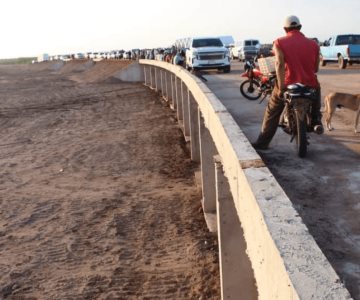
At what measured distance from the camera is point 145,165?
39.3ft

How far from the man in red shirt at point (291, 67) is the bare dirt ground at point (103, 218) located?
202cm

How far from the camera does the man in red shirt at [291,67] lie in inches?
238

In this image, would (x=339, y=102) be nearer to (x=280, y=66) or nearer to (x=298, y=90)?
(x=298, y=90)

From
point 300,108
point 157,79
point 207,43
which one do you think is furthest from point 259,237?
point 207,43

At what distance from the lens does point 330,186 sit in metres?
4.88

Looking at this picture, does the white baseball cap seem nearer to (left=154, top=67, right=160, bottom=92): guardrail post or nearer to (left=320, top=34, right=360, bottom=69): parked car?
(left=320, top=34, right=360, bottom=69): parked car

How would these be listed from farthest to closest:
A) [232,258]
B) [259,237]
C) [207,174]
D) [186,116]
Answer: [186,116]
[207,174]
[232,258]
[259,237]

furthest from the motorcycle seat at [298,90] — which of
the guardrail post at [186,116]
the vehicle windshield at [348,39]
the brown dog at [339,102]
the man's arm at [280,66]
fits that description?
the vehicle windshield at [348,39]

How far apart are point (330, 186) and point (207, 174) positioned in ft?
11.6

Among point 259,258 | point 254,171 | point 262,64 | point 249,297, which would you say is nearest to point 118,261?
point 249,297

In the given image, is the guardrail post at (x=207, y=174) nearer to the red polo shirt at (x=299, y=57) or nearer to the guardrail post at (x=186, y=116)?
the red polo shirt at (x=299, y=57)

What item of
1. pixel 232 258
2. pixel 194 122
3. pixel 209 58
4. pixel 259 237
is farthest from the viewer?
pixel 209 58

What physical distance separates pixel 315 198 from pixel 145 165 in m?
7.70

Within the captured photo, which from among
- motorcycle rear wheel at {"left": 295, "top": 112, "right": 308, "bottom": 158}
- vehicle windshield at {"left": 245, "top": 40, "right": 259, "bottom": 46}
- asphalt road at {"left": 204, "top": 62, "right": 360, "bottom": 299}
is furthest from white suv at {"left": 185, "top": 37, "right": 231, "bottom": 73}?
vehicle windshield at {"left": 245, "top": 40, "right": 259, "bottom": 46}
